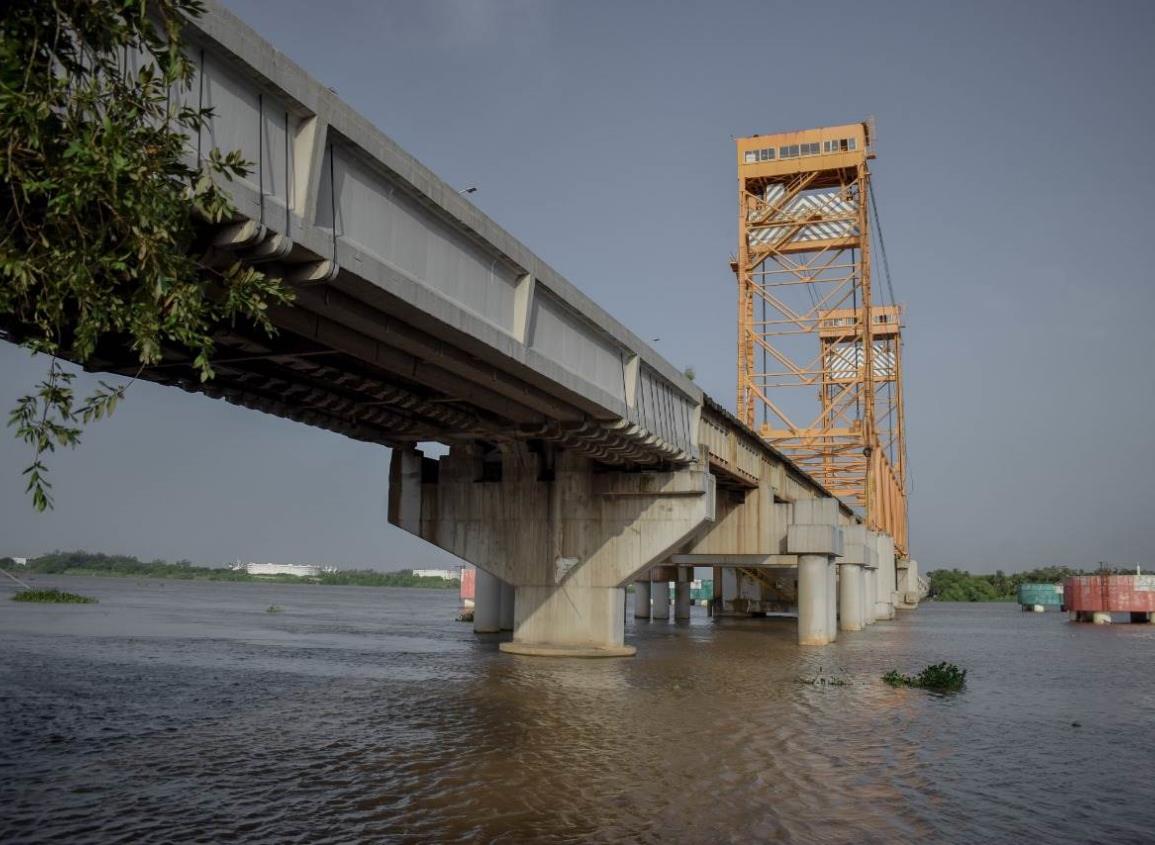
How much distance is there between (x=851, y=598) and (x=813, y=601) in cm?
1588

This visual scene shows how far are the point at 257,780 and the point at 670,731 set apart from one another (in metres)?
7.85

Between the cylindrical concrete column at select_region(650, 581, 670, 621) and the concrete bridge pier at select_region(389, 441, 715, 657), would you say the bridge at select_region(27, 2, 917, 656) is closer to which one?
the concrete bridge pier at select_region(389, 441, 715, 657)

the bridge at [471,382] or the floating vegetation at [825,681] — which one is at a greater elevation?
the bridge at [471,382]

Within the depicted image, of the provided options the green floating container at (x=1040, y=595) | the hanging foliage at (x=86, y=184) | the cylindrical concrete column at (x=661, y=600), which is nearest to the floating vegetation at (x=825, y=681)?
the hanging foliage at (x=86, y=184)

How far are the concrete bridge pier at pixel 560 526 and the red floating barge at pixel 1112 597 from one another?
187 ft

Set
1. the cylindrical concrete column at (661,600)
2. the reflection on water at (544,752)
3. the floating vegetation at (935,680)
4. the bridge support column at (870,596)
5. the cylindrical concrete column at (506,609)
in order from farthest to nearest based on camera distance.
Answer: the cylindrical concrete column at (661,600) → the bridge support column at (870,596) → the cylindrical concrete column at (506,609) → the floating vegetation at (935,680) → the reflection on water at (544,752)

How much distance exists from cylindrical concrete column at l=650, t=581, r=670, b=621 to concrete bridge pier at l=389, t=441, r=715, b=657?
36636mm

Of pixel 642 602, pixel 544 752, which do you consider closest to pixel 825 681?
pixel 544 752

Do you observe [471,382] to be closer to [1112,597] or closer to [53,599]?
[53,599]

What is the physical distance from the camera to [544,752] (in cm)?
1544

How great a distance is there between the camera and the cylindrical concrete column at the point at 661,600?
232 ft

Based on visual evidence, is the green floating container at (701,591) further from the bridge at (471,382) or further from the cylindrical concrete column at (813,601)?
the cylindrical concrete column at (813,601)

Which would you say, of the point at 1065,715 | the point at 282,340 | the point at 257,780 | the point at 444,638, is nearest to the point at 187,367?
the point at 282,340

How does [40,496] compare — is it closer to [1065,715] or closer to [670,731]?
[670,731]
